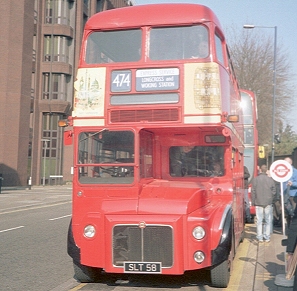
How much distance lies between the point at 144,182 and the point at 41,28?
42.5 metres

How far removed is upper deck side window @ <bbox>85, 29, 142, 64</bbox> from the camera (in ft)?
27.0

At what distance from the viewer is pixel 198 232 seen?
7098mm

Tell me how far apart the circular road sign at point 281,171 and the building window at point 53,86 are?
1533 inches

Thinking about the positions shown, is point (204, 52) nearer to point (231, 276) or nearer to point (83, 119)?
point (83, 119)

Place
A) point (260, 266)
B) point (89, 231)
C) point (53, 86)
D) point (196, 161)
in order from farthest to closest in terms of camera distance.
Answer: point (53, 86), point (260, 266), point (196, 161), point (89, 231)

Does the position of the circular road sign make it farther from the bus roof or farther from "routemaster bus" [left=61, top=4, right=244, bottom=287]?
the bus roof

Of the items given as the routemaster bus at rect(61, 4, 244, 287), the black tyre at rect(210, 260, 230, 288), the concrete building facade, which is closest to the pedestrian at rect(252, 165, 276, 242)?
the routemaster bus at rect(61, 4, 244, 287)

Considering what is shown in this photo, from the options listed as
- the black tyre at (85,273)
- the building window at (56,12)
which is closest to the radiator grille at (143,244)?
the black tyre at (85,273)

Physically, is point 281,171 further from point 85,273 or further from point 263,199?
point 85,273

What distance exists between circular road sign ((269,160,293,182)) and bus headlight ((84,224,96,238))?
5.27 metres

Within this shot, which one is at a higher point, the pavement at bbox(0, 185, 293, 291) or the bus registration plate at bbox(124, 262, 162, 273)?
the bus registration plate at bbox(124, 262, 162, 273)

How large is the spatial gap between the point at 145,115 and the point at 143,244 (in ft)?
6.46

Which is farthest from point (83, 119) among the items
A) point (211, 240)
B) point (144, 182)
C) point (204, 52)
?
point (211, 240)

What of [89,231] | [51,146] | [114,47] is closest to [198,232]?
[89,231]
